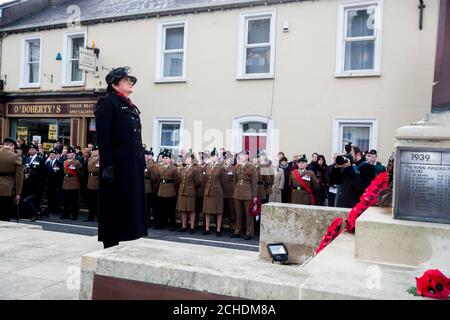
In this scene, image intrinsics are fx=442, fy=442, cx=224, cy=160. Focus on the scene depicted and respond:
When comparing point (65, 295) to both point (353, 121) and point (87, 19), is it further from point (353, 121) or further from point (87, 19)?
point (87, 19)

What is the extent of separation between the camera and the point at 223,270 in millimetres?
2639

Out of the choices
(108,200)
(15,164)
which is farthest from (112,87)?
(15,164)

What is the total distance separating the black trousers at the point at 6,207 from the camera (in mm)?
8127

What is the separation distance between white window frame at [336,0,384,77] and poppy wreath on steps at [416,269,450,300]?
982 cm

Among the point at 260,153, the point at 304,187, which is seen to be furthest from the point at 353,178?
the point at 260,153

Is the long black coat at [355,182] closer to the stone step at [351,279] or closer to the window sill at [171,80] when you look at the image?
the stone step at [351,279]

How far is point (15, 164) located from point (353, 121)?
8229mm

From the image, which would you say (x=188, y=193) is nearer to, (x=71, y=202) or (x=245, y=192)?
(x=245, y=192)

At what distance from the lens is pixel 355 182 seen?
7805mm

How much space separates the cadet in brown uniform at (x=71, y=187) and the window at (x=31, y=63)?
7.04 m

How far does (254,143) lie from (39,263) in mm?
9198

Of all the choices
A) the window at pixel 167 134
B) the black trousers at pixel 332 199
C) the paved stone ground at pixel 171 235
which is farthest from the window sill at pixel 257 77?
the paved stone ground at pixel 171 235

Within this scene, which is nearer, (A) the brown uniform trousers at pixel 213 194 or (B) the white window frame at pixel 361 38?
(A) the brown uniform trousers at pixel 213 194

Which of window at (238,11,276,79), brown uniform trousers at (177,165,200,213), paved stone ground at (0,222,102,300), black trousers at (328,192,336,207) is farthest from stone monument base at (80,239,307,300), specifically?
window at (238,11,276,79)
